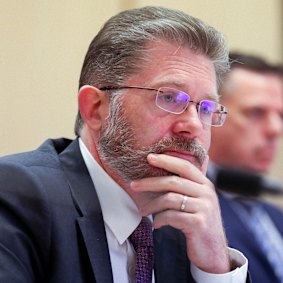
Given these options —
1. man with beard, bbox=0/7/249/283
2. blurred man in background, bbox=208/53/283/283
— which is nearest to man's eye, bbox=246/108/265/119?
blurred man in background, bbox=208/53/283/283

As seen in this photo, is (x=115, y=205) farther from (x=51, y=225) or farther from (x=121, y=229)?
(x=51, y=225)

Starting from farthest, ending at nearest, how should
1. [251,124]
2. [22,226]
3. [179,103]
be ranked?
[179,103]
[22,226]
[251,124]

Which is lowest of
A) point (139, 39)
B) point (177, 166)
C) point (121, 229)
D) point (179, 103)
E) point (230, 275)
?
point (230, 275)

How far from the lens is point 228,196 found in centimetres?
27

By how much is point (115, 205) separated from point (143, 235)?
87 millimetres

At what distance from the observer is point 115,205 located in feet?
3.22

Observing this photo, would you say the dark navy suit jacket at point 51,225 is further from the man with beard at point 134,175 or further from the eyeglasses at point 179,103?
the eyeglasses at point 179,103

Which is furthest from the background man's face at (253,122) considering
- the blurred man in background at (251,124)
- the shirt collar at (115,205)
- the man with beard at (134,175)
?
the shirt collar at (115,205)

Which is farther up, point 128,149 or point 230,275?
point 128,149

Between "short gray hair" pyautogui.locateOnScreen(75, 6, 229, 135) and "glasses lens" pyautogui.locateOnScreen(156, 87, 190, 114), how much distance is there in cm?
8

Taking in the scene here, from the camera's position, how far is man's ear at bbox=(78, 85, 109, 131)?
1.04m

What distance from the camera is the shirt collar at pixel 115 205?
964mm

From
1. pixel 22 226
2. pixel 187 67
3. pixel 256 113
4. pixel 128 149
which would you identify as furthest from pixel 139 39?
pixel 256 113

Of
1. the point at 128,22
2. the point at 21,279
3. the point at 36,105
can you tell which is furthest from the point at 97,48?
the point at 21,279
